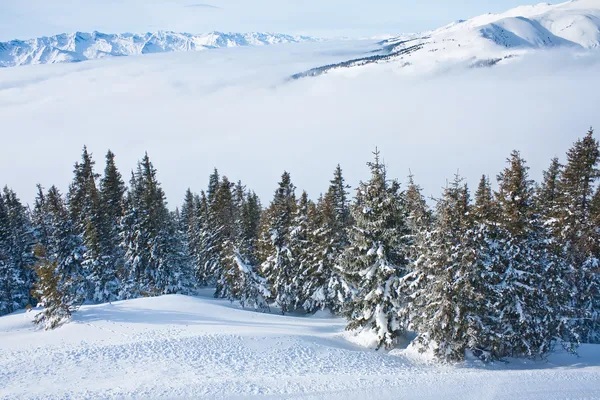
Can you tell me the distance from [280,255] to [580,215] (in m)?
23.7

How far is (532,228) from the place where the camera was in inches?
892

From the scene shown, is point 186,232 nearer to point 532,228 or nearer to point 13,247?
point 13,247

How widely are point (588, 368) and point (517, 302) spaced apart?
520 cm

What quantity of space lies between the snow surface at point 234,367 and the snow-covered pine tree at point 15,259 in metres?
15.9

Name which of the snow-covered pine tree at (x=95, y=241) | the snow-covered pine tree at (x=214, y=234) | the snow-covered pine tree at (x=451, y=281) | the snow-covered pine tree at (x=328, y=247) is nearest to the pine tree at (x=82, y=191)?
the snow-covered pine tree at (x=95, y=241)

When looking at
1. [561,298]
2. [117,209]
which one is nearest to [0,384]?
[561,298]

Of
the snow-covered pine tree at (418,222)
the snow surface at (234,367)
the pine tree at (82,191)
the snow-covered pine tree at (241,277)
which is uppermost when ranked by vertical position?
the pine tree at (82,191)

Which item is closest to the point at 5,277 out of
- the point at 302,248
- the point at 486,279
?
the point at 302,248

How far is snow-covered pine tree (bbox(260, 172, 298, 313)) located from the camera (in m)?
38.6

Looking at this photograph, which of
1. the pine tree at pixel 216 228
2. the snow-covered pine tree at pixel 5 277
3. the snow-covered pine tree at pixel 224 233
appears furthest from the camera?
the pine tree at pixel 216 228

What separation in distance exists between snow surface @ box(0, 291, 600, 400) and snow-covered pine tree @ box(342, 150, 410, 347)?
1927mm

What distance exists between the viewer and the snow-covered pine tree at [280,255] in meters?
38.6

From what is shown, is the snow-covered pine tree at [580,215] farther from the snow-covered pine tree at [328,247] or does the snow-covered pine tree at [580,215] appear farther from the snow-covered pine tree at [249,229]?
the snow-covered pine tree at [249,229]

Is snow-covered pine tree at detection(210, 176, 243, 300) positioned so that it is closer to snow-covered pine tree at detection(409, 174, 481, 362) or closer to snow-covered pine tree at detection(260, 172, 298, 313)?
snow-covered pine tree at detection(260, 172, 298, 313)
